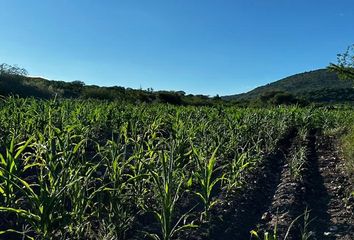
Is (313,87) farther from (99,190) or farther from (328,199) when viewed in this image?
(99,190)

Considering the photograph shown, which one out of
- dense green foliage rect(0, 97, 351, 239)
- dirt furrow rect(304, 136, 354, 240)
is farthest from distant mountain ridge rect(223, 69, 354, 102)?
dense green foliage rect(0, 97, 351, 239)

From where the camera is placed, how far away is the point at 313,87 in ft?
244

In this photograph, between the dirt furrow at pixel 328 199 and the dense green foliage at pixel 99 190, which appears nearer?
the dense green foliage at pixel 99 190

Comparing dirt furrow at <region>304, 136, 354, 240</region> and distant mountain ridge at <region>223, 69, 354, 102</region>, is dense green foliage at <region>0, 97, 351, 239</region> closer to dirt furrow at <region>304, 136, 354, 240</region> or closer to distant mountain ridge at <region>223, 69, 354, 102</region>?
dirt furrow at <region>304, 136, 354, 240</region>

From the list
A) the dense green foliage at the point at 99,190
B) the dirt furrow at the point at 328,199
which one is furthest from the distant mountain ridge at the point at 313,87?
the dense green foliage at the point at 99,190

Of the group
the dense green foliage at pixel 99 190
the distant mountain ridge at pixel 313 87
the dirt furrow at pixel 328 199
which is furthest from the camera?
the distant mountain ridge at pixel 313 87

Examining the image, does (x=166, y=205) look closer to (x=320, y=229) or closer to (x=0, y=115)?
(x=320, y=229)

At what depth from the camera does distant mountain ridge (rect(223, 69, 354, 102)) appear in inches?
2378

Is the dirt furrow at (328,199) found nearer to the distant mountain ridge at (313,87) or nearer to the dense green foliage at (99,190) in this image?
the dense green foliage at (99,190)

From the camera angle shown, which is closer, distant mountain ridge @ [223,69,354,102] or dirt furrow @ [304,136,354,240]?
dirt furrow @ [304,136,354,240]

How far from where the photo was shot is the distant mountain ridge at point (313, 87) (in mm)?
60391

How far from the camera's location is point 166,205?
122 inches

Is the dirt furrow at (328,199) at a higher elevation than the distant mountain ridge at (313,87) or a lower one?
lower

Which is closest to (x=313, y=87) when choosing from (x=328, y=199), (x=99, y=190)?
(x=328, y=199)
